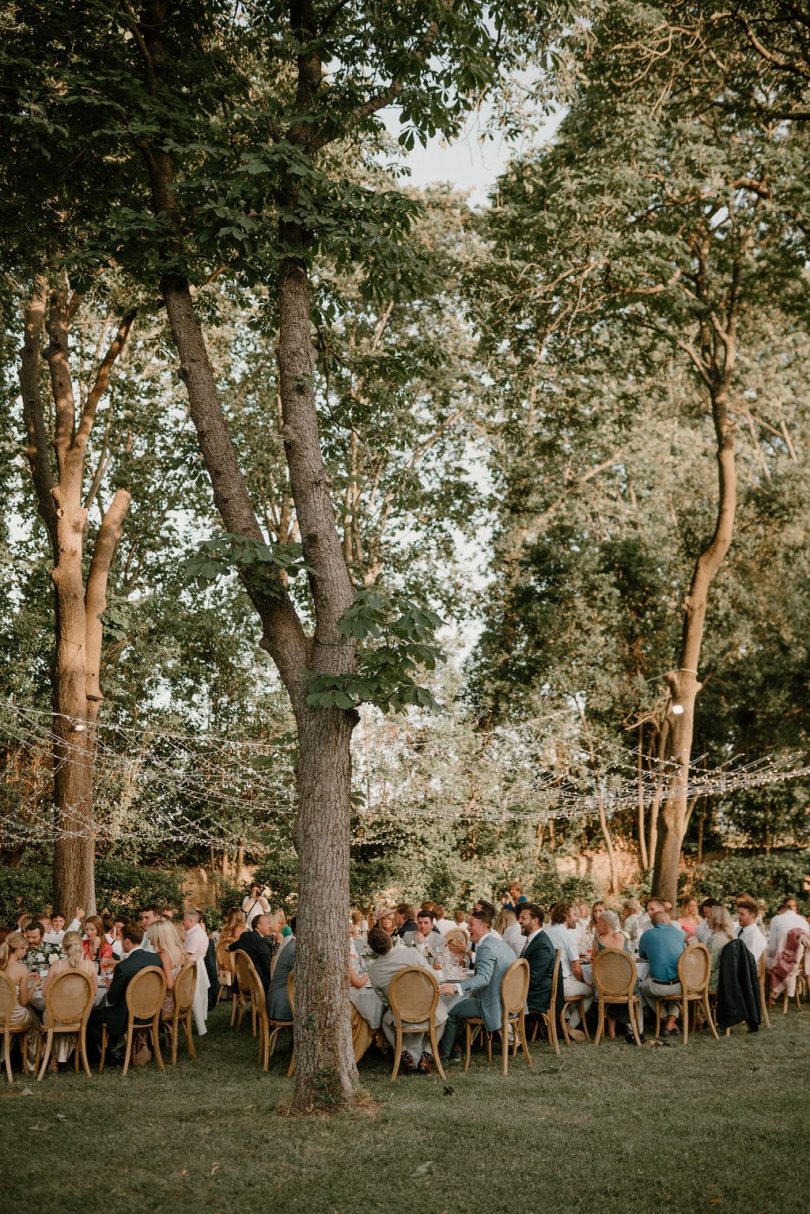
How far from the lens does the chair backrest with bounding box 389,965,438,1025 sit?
848 cm

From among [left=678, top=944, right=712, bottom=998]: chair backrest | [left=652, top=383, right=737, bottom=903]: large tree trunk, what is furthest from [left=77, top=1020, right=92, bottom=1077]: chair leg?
[left=652, top=383, right=737, bottom=903]: large tree trunk

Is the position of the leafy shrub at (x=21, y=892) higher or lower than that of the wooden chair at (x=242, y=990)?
higher

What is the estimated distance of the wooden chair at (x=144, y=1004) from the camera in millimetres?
9047

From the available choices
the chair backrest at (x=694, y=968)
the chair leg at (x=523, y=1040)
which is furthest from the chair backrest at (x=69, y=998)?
the chair backrest at (x=694, y=968)

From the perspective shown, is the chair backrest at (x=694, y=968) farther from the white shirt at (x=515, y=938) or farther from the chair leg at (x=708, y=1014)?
the white shirt at (x=515, y=938)

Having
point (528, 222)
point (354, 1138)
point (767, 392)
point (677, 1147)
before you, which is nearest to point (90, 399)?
point (528, 222)

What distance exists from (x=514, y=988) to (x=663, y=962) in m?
2.01

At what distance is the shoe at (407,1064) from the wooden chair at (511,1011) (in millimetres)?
481

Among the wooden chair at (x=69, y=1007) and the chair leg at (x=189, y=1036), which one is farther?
the chair leg at (x=189, y=1036)

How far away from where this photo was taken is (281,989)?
9375 millimetres

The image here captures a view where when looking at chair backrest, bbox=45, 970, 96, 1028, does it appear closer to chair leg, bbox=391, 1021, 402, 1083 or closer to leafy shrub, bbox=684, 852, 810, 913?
chair leg, bbox=391, 1021, 402, 1083

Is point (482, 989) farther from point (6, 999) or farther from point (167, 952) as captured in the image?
point (6, 999)

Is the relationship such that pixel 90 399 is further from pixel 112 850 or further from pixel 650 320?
pixel 112 850

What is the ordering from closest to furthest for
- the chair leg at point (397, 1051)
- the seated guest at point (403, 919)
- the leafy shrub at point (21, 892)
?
the chair leg at point (397, 1051) → the seated guest at point (403, 919) → the leafy shrub at point (21, 892)
